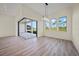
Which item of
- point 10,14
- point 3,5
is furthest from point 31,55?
→ point 3,5

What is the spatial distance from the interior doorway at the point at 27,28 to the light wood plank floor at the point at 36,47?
0.10 m

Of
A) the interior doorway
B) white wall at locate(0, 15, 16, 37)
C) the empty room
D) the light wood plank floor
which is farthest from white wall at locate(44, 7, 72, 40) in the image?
white wall at locate(0, 15, 16, 37)

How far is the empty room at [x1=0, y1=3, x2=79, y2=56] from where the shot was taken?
230 cm

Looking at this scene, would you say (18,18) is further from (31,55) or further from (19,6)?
(31,55)

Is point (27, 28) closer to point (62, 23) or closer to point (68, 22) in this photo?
point (62, 23)

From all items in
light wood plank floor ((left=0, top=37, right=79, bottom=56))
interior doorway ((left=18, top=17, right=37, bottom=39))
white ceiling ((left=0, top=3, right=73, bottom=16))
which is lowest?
light wood plank floor ((left=0, top=37, right=79, bottom=56))

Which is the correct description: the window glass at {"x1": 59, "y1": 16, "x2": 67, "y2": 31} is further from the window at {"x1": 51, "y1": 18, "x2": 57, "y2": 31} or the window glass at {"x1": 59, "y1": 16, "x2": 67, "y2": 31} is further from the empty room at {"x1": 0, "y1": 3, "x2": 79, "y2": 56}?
the window at {"x1": 51, "y1": 18, "x2": 57, "y2": 31}

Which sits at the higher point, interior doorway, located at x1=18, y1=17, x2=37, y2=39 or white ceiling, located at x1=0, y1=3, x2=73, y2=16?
white ceiling, located at x1=0, y1=3, x2=73, y2=16

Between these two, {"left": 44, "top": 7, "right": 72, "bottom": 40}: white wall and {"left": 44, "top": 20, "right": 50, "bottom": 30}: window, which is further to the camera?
{"left": 44, "top": 20, "right": 50, "bottom": 30}: window

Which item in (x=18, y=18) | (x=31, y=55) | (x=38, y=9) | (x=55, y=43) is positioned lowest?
(x=31, y=55)

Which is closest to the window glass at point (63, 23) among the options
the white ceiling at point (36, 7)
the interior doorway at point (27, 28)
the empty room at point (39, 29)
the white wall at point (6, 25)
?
the empty room at point (39, 29)

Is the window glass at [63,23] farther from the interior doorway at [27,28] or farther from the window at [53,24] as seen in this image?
the interior doorway at [27,28]

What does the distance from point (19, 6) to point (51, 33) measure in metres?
0.97

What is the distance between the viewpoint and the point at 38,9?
7.95 feet
